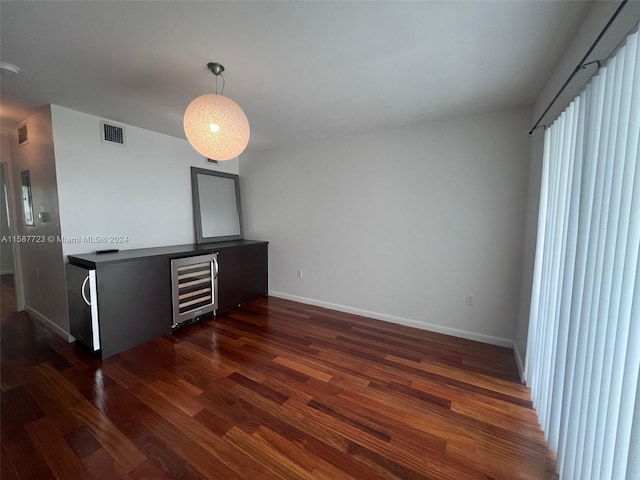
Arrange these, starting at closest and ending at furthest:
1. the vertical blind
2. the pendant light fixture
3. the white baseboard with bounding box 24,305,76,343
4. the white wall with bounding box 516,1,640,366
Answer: the vertical blind < the white wall with bounding box 516,1,640,366 < the pendant light fixture < the white baseboard with bounding box 24,305,76,343

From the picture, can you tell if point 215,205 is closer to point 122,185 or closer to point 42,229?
point 122,185

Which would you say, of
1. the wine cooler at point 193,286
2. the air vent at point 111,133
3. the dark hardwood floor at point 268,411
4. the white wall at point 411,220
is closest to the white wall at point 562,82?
the white wall at point 411,220

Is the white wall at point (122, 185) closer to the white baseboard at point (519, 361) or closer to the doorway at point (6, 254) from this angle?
the doorway at point (6, 254)

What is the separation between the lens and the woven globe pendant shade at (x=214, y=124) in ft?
5.02

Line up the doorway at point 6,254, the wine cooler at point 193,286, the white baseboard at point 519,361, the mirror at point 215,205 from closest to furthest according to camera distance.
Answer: the white baseboard at point 519,361 → the wine cooler at point 193,286 → the doorway at point 6,254 → the mirror at point 215,205

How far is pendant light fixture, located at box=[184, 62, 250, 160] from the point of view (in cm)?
153

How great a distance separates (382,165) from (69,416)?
3.49 meters

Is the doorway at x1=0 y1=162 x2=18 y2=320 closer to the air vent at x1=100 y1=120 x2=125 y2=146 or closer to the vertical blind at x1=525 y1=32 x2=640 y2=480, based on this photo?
the air vent at x1=100 y1=120 x2=125 y2=146

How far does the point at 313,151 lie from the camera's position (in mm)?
3555

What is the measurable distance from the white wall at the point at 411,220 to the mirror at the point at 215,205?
557 mm

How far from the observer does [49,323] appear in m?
2.87

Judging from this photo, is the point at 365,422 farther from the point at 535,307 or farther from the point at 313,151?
the point at 313,151

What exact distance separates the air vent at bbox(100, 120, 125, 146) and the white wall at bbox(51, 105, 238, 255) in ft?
0.14

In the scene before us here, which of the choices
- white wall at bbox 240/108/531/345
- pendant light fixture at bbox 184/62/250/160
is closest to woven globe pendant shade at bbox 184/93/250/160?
pendant light fixture at bbox 184/62/250/160
